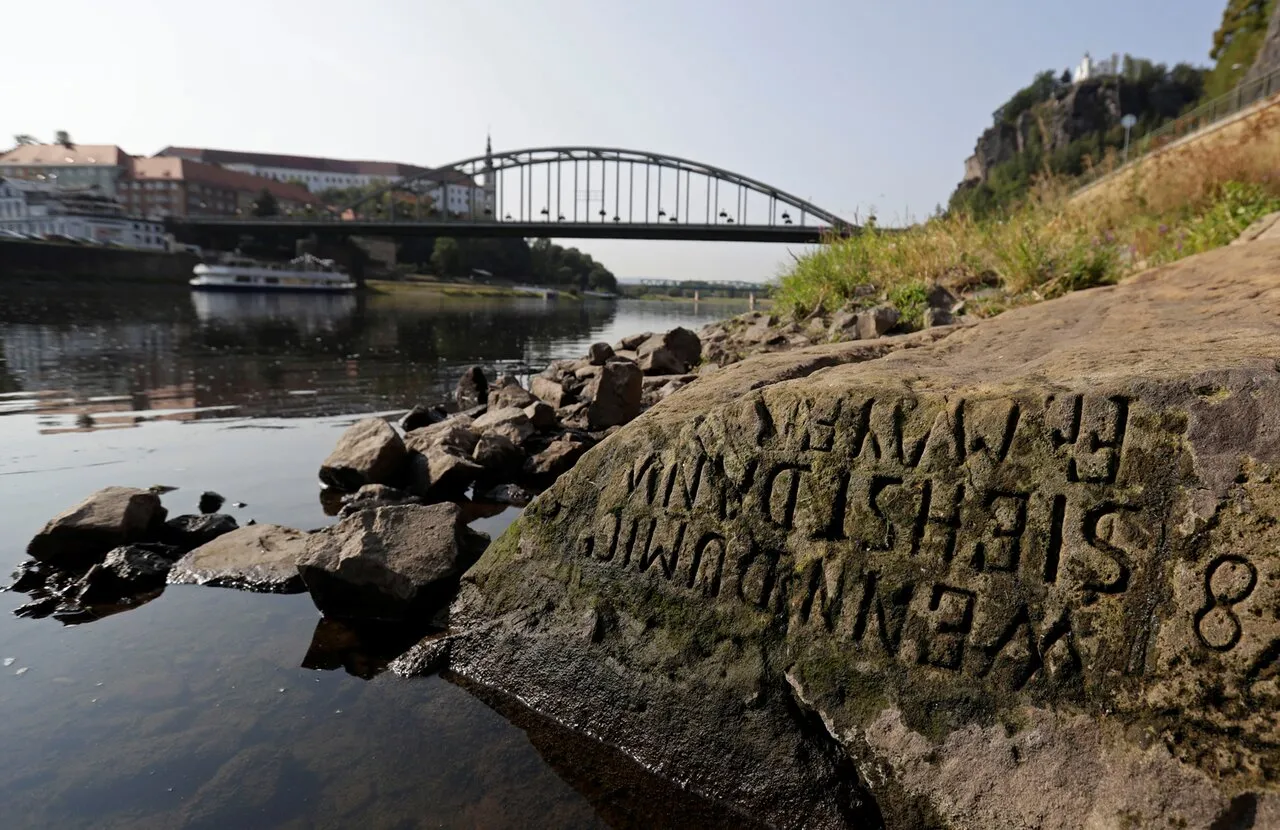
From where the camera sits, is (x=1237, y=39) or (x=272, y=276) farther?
(x=1237, y=39)

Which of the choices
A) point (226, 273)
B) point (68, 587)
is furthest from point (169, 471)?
point (226, 273)

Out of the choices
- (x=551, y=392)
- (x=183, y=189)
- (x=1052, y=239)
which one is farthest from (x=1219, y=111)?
(x=183, y=189)

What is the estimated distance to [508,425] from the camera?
27.3 feet

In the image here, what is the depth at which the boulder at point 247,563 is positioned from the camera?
491 centimetres

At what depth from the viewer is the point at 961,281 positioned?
35.3ft

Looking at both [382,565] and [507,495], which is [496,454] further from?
[382,565]

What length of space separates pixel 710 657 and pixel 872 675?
2.23ft

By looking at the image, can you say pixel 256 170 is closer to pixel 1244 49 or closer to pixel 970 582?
pixel 1244 49

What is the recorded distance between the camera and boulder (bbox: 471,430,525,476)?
7.42 m

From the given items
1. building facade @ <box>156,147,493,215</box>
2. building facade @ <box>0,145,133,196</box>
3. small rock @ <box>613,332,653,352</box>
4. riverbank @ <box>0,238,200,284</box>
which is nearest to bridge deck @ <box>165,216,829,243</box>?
riverbank @ <box>0,238,200,284</box>

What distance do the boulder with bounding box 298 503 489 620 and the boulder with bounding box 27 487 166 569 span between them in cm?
166

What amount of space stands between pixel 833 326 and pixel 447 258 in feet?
300

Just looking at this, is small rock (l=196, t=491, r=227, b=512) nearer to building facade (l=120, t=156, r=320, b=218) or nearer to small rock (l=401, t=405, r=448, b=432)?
small rock (l=401, t=405, r=448, b=432)

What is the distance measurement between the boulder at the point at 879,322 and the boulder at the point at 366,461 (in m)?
5.23
